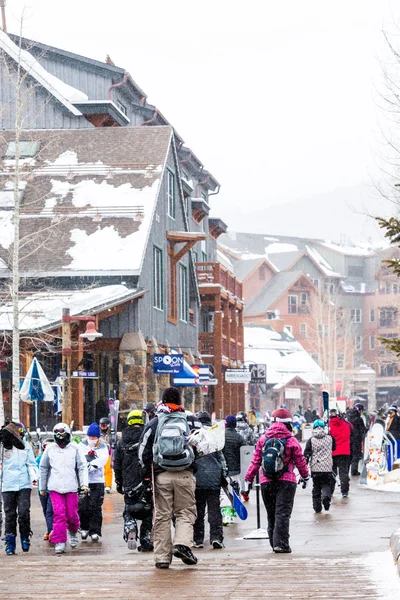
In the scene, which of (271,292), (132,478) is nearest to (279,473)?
(132,478)

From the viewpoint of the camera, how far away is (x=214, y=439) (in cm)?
1406

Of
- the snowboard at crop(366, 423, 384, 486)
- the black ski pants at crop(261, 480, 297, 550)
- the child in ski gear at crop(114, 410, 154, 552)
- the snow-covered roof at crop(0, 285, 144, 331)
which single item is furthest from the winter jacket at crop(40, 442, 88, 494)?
the snow-covered roof at crop(0, 285, 144, 331)

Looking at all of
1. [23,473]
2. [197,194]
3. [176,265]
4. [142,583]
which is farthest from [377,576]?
[197,194]

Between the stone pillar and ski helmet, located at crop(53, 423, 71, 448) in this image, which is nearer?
ski helmet, located at crop(53, 423, 71, 448)

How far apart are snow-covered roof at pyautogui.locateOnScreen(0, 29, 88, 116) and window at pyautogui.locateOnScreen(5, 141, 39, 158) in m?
2.73

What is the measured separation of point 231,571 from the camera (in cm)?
1121

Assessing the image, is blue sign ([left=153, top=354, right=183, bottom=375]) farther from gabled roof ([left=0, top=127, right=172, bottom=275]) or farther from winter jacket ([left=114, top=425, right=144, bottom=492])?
winter jacket ([left=114, top=425, right=144, bottom=492])

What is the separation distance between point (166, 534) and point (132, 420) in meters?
2.79

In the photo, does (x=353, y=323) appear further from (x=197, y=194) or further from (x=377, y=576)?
(x=377, y=576)

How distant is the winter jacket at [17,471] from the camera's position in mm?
14875

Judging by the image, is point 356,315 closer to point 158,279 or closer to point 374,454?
point 158,279

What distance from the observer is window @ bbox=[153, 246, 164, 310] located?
36919mm

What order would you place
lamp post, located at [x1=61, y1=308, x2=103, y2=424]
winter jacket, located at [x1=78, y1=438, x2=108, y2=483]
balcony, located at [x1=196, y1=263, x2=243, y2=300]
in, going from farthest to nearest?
balcony, located at [x1=196, y1=263, x2=243, y2=300]
lamp post, located at [x1=61, y1=308, x2=103, y2=424]
winter jacket, located at [x1=78, y1=438, x2=108, y2=483]

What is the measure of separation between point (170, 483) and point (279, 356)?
242 feet
